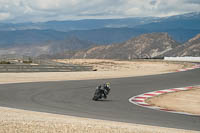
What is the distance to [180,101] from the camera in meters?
18.2

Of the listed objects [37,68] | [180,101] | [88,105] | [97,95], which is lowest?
[180,101]

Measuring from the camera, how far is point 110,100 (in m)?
17.7

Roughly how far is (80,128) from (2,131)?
5.95 feet

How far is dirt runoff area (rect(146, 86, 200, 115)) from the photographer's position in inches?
620

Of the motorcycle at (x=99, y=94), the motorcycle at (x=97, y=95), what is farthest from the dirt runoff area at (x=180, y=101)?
the motorcycle at (x=97, y=95)

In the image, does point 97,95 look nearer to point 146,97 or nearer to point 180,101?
point 146,97

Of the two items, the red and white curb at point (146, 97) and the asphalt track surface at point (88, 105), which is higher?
the asphalt track surface at point (88, 105)

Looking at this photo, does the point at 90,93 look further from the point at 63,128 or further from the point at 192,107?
the point at 63,128

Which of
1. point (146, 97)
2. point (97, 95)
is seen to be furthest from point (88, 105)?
point (146, 97)

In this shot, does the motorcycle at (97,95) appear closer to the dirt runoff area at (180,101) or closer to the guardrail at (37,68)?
the dirt runoff area at (180,101)

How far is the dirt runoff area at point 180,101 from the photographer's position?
15.7 m

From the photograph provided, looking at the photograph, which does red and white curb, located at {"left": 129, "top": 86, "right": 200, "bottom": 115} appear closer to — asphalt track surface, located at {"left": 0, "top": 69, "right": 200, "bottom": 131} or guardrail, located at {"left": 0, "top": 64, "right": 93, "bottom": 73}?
asphalt track surface, located at {"left": 0, "top": 69, "right": 200, "bottom": 131}

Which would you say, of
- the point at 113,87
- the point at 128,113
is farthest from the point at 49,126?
the point at 113,87

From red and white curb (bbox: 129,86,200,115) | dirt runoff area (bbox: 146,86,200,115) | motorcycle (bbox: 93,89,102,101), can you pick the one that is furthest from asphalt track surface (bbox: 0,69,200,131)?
dirt runoff area (bbox: 146,86,200,115)
